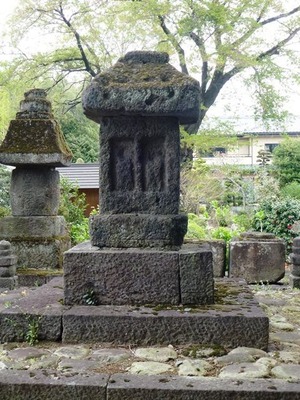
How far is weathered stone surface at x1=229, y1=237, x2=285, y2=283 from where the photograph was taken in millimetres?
6805

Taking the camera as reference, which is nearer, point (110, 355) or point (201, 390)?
point (201, 390)

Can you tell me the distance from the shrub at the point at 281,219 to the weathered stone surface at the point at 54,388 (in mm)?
7715

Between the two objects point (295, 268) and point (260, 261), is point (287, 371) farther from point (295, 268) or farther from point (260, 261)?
point (260, 261)

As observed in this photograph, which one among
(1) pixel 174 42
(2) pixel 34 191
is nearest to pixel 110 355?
(2) pixel 34 191

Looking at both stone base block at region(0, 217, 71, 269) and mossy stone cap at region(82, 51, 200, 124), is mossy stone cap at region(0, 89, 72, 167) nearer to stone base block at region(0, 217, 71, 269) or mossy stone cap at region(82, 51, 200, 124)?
stone base block at region(0, 217, 71, 269)

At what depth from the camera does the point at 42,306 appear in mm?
3756

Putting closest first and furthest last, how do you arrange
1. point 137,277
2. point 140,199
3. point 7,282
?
point 137,277 < point 140,199 < point 7,282

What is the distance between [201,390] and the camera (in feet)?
8.75

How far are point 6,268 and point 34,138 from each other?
2.01m

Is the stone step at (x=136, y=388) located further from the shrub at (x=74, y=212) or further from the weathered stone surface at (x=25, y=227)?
the shrub at (x=74, y=212)

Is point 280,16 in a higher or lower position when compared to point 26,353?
higher

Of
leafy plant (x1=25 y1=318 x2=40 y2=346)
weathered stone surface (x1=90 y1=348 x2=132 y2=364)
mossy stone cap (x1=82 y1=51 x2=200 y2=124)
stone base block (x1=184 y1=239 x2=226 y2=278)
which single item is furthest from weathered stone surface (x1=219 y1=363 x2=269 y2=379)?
stone base block (x1=184 y1=239 x2=226 y2=278)

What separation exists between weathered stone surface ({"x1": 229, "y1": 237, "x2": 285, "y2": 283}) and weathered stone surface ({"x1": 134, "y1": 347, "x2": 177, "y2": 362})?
3638 millimetres

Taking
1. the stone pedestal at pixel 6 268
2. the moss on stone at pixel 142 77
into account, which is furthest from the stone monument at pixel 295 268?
the stone pedestal at pixel 6 268
